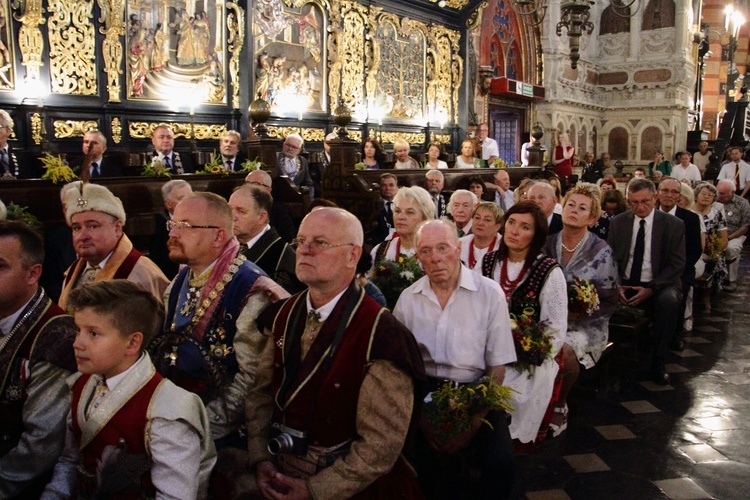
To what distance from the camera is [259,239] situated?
3754mm

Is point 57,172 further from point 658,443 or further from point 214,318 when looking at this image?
point 658,443

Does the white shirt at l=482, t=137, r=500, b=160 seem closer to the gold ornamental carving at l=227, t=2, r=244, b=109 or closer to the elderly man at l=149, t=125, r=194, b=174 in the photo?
the gold ornamental carving at l=227, t=2, r=244, b=109

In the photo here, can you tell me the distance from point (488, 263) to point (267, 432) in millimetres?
1821

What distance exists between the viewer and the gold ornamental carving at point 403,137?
43.1ft

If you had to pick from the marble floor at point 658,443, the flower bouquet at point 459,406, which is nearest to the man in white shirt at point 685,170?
the marble floor at point 658,443

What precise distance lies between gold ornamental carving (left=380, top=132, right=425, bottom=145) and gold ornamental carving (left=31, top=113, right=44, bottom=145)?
685 cm

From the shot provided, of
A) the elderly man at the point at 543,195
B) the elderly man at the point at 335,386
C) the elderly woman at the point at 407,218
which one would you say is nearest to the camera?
the elderly man at the point at 335,386

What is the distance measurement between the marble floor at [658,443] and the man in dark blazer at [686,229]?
661 mm

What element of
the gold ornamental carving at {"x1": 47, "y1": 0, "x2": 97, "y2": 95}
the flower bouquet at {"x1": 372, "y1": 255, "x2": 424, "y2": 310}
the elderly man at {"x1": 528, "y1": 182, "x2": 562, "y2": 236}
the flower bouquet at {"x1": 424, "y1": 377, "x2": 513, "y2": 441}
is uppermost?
the gold ornamental carving at {"x1": 47, "y1": 0, "x2": 97, "y2": 95}

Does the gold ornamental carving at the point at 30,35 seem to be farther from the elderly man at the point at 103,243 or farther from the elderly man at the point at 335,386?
the elderly man at the point at 335,386

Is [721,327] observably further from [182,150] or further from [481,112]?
[481,112]

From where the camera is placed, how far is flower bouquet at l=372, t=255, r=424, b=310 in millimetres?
3734

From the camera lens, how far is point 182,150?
953cm

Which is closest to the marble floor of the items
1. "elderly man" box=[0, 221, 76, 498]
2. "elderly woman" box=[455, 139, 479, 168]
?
"elderly man" box=[0, 221, 76, 498]
